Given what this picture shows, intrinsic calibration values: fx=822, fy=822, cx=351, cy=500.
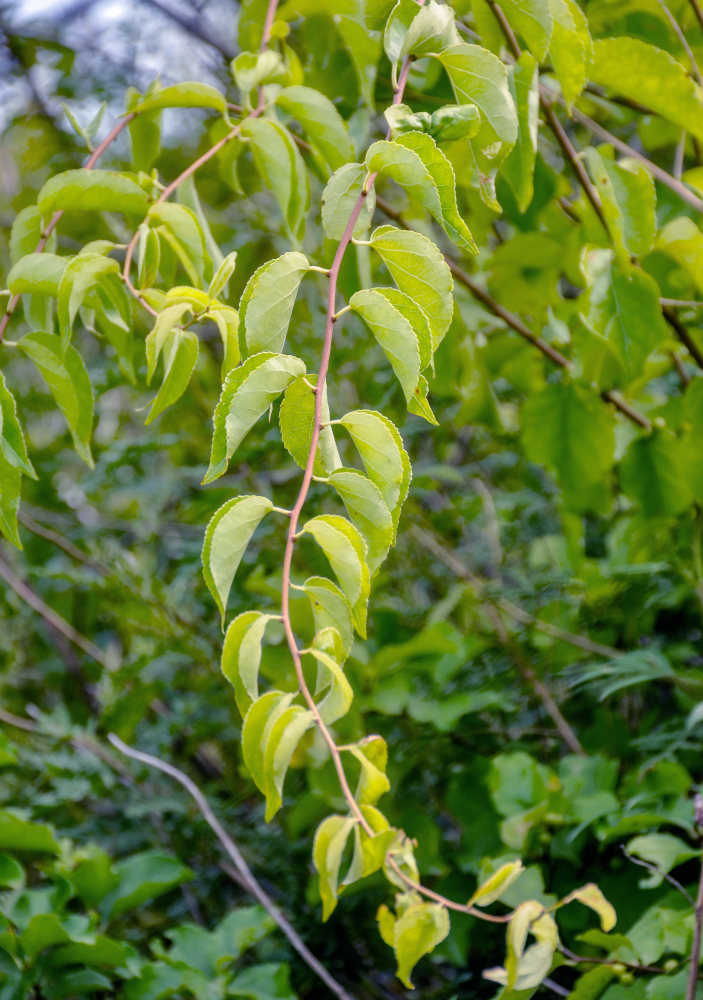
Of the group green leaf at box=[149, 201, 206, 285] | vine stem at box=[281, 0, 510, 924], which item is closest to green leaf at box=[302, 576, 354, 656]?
vine stem at box=[281, 0, 510, 924]

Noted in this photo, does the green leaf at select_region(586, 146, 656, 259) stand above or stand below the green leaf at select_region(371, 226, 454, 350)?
below

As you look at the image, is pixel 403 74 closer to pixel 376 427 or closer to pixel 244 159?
pixel 376 427

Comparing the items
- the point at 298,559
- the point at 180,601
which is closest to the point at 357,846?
the point at 298,559

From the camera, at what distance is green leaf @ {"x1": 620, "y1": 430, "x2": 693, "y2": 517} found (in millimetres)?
863

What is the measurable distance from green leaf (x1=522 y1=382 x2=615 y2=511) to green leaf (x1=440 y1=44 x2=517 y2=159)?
423mm

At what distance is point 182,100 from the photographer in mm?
581

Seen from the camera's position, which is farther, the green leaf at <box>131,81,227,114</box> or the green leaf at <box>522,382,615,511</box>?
the green leaf at <box>522,382,615,511</box>

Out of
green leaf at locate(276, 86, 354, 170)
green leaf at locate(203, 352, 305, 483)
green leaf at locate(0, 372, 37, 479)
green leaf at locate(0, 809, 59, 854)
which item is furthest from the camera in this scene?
green leaf at locate(0, 809, 59, 854)

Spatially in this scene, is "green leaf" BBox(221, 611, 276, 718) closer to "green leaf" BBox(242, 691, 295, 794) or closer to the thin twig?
"green leaf" BBox(242, 691, 295, 794)

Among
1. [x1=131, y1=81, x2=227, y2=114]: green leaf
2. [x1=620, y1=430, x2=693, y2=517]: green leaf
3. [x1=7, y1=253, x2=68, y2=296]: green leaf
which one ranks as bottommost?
[x1=620, y1=430, x2=693, y2=517]: green leaf

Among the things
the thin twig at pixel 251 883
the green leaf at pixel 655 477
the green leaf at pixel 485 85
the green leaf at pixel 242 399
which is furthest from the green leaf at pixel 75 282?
the green leaf at pixel 655 477

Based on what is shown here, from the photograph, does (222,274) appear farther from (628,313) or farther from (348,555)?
(628,313)

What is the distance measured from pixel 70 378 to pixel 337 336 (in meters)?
0.86

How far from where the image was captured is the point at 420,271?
43 centimetres
